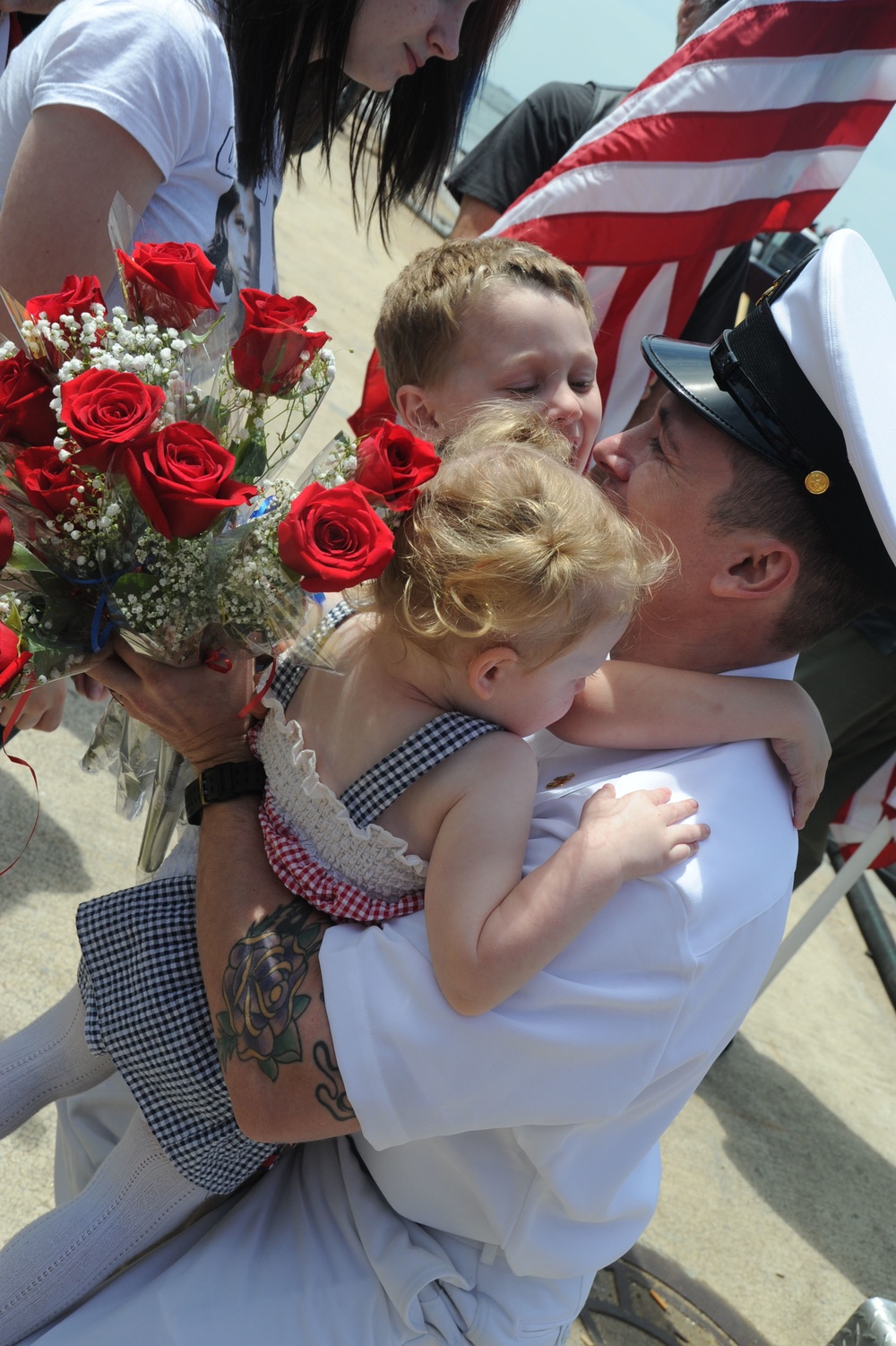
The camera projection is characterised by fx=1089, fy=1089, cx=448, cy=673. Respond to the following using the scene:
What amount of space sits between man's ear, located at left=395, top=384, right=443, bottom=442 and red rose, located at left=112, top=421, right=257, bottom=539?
92cm

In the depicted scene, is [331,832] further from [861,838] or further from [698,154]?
[698,154]

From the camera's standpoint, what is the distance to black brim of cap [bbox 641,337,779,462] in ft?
5.72

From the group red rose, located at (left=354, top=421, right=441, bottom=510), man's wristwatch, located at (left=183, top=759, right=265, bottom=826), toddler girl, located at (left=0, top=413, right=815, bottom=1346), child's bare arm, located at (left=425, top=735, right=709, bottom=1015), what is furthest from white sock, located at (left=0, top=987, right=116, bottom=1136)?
red rose, located at (left=354, top=421, right=441, bottom=510)

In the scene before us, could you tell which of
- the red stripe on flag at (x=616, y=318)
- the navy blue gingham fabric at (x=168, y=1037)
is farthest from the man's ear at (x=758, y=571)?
the red stripe on flag at (x=616, y=318)

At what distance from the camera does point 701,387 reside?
1.82 m

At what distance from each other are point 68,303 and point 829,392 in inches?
42.7

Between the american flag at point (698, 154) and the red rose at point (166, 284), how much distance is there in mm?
2220

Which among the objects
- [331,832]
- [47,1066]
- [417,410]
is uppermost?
[417,410]

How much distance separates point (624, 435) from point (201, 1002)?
1.22m

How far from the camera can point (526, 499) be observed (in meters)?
1.45

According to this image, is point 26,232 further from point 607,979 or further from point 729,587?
point 607,979

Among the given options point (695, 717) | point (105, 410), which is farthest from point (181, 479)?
point (695, 717)

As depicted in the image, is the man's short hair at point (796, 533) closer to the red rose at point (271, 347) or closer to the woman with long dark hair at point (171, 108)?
the red rose at point (271, 347)

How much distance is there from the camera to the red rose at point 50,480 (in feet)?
4.49
